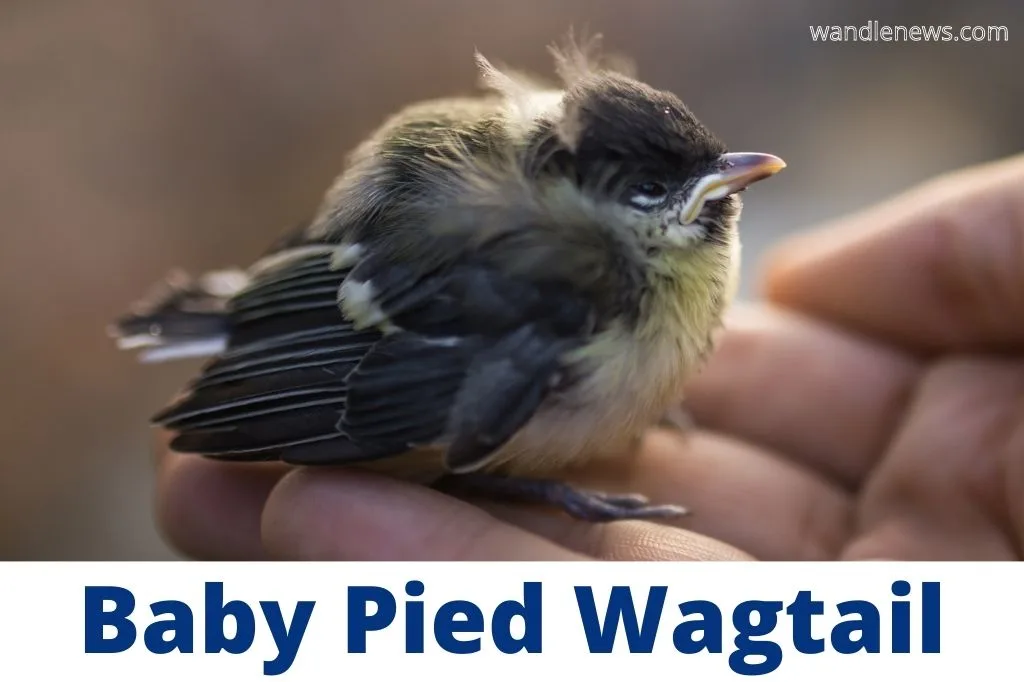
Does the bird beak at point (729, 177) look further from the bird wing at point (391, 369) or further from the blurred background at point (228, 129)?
the blurred background at point (228, 129)

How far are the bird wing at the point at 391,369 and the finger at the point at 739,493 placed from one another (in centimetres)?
35

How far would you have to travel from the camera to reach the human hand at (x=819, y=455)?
3.33ft

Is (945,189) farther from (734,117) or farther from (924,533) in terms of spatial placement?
(734,117)

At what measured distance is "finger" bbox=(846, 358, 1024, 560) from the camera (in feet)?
3.97

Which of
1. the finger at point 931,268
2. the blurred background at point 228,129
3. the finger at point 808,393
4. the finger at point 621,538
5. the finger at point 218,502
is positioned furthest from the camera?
the blurred background at point 228,129

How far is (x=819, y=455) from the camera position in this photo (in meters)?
1.44

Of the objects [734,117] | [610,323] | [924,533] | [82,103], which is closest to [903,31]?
[734,117]

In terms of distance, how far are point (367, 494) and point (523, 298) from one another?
0.87 ft

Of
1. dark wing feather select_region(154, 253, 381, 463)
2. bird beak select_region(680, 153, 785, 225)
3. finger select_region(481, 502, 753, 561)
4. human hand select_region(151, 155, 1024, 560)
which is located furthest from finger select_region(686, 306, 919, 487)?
dark wing feather select_region(154, 253, 381, 463)

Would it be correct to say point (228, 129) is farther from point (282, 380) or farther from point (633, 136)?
point (633, 136)

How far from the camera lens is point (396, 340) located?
0.99 metres

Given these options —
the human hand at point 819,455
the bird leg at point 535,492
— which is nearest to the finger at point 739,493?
the human hand at point 819,455

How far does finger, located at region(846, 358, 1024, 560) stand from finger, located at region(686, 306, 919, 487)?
0.17 ft

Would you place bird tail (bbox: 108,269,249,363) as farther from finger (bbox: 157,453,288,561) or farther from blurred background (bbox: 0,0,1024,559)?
blurred background (bbox: 0,0,1024,559)
